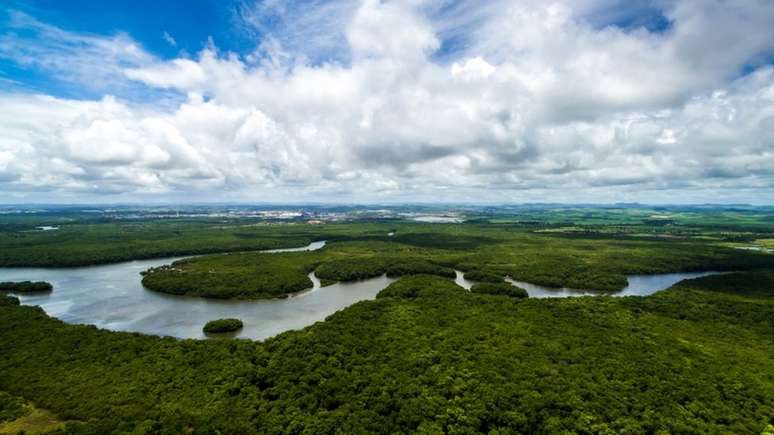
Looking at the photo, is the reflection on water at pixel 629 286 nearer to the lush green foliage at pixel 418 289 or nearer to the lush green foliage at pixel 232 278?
the lush green foliage at pixel 418 289

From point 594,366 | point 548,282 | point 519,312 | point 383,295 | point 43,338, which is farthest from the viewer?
point 548,282

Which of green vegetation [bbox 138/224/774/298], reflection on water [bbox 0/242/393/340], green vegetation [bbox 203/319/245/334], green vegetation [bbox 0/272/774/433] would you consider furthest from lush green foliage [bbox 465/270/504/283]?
green vegetation [bbox 203/319/245/334]

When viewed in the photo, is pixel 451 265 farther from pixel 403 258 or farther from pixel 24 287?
pixel 24 287

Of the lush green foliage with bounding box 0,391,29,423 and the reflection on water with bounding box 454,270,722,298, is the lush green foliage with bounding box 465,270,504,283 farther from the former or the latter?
the lush green foliage with bounding box 0,391,29,423

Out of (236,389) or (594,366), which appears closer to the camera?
(236,389)

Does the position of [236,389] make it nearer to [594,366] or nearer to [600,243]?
[594,366]

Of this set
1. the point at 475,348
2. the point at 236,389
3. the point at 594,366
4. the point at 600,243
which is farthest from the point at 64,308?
the point at 600,243
